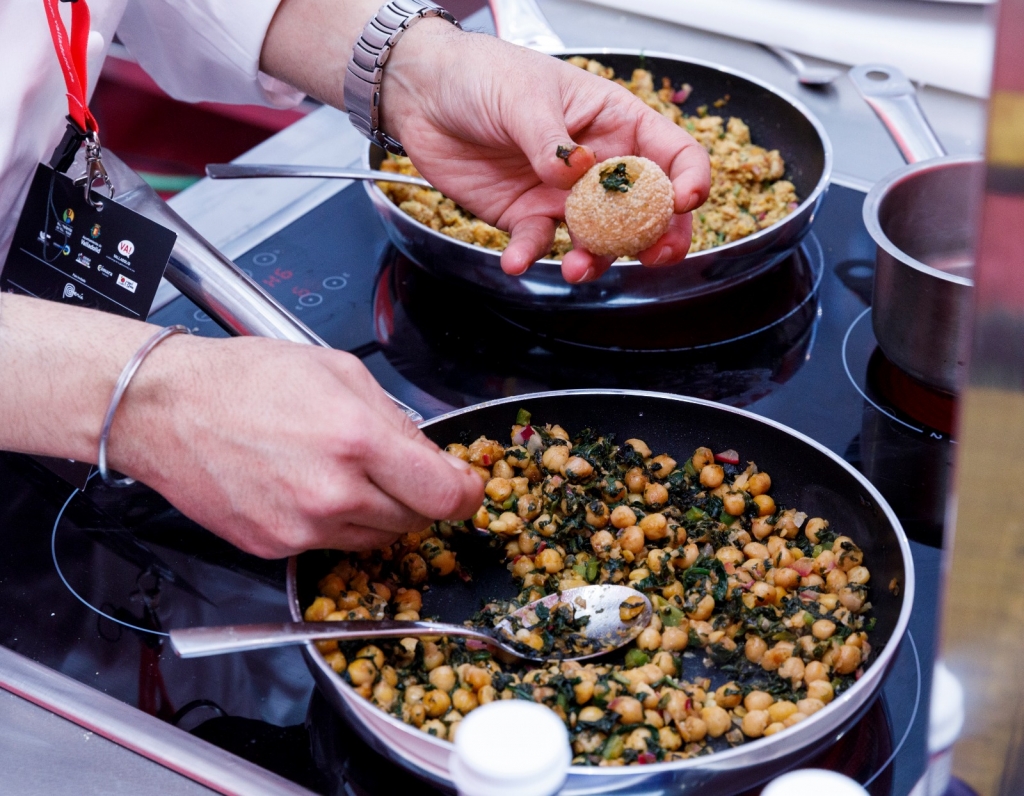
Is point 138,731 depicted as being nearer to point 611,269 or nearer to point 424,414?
point 424,414

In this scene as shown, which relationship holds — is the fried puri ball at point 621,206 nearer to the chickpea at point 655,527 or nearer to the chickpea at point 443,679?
the chickpea at point 655,527

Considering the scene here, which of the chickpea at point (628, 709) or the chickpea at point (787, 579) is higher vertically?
the chickpea at point (787, 579)

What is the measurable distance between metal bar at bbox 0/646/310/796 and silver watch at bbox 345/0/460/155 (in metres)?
0.79

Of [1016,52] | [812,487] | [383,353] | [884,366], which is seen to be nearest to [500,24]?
[383,353]

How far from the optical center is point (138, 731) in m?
0.86

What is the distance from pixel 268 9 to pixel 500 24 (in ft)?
1.54

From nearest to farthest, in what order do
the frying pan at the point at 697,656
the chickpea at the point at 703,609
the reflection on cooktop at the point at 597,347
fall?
the frying pan at the point at 697,656, the chickpea at the point at 703,609, the reflection on cooktop at the point at 597,347

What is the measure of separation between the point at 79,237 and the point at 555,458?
57 cm

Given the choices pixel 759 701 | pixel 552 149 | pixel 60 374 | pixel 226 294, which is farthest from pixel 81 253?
pixel 759 701

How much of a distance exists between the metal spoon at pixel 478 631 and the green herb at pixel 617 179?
0.43 meters

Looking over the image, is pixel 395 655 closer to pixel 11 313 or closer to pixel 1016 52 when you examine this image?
pixel 11 313

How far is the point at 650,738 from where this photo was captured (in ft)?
2.66

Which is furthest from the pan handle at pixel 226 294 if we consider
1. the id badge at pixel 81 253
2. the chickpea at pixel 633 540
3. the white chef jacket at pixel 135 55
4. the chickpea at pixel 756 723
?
the chickpea at pixel 756 723

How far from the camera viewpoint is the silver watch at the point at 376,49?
1331 mm
